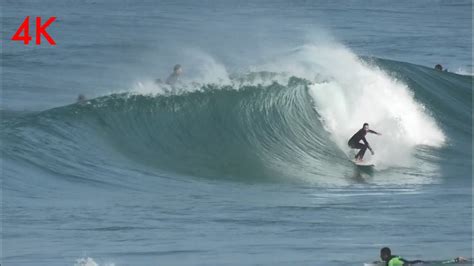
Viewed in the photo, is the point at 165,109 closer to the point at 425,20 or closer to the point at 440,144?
the point at 440,144

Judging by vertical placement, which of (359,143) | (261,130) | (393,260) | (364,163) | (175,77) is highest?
(175,77)

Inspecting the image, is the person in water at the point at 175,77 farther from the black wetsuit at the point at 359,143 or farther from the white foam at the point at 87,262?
the white foam at the point at 87,262

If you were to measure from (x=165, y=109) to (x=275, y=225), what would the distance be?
8.43 m

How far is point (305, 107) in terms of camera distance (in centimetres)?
2516

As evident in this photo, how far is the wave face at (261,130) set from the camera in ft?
71.1

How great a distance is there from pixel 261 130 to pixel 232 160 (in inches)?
78.3

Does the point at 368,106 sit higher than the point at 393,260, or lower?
higher

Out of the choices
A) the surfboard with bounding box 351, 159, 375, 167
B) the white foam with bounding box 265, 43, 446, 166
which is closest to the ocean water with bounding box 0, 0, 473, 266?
the white foam with bounding box 265, 43, 446, 166

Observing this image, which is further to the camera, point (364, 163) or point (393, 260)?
point (364, 163)

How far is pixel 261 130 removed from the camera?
79.5ft

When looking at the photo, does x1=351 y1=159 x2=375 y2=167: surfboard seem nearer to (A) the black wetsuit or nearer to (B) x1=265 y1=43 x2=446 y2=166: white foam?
(A) the black wetsuit

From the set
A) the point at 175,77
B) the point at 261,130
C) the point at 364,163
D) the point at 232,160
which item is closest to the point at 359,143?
the point at 364,163

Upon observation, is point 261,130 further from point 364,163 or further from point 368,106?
point 364,163

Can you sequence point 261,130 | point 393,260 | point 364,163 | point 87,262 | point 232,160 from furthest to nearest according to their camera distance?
point 261,130 → point 232,160 → point 364,163 → point 87,262 → point 393,260
